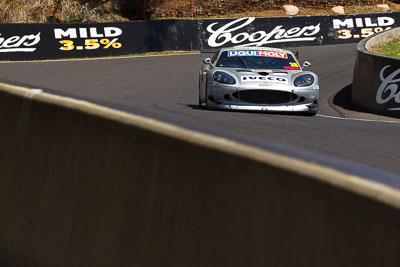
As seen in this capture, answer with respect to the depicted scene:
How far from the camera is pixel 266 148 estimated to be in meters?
2.66

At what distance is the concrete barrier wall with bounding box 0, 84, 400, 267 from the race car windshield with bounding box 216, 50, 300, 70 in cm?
872

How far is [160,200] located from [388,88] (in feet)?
37.2

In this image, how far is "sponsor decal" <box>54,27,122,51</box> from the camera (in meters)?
24.6

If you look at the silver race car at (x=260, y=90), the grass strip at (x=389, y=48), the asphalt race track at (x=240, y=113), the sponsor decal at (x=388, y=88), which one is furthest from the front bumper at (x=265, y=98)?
the grass strip at (x=389, y=48)

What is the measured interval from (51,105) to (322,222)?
2.08m

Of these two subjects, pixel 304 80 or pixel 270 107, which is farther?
pixel 304 80

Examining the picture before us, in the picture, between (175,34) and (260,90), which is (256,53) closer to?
(260,90)

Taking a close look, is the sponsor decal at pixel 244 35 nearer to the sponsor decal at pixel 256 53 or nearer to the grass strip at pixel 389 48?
the grass strip at pixel 389 48

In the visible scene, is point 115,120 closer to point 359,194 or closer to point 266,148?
point 266,148

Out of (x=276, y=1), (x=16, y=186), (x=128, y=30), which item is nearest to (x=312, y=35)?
(x=128, y=30)

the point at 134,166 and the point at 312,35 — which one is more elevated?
the point at 134,166

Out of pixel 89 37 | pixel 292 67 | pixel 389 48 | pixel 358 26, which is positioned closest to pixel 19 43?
pixel 89 37

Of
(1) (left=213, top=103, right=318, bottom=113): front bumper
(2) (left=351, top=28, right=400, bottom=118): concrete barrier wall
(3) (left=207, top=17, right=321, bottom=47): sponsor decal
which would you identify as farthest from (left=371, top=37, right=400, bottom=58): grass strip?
(1) (left=213, top=103, right=318, bottom=113): front bumper

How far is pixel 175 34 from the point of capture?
2694cm
